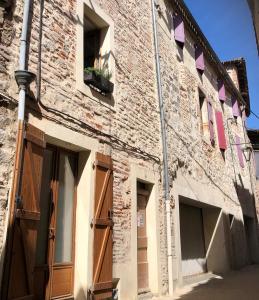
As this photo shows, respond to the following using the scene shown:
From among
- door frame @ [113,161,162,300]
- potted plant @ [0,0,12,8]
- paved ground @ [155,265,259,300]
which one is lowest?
paved ground @ [155,265,259,300]

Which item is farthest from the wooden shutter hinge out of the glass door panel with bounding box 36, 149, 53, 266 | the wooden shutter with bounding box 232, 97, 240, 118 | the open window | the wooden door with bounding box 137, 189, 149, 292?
the wooden shutter with bounding box 232, 97, 240, 118

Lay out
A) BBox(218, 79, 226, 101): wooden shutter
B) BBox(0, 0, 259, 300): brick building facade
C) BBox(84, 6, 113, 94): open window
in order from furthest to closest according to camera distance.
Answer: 1. BBox(218, 79, 226, 101): wooden shutter
2. BBox(84, 6, 113, 94): open window
3. BBox(0, 0, 259, 300): brick building facade

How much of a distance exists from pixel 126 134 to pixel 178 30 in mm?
4852

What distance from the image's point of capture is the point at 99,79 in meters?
5.83

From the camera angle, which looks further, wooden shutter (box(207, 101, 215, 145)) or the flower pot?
wooden shutter (box(207, 101, 215, 145))

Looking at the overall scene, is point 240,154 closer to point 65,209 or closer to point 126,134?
point 126,134

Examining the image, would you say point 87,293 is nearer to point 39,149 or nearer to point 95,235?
point 95,235

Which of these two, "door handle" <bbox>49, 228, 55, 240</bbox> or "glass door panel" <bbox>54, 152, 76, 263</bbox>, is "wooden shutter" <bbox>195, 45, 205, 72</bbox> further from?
"door handle" <bbox>49, 228, 55, 240</bbox>

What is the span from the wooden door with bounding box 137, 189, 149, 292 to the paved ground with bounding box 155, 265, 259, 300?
22.6 inches

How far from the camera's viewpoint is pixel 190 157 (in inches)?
361

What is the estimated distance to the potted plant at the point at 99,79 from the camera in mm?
5668

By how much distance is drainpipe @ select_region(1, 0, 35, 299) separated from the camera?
3.71 metres

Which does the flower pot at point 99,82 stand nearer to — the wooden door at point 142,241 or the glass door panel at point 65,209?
the glass door panel at point 65,209

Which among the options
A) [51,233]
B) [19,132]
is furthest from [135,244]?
[19,132]
